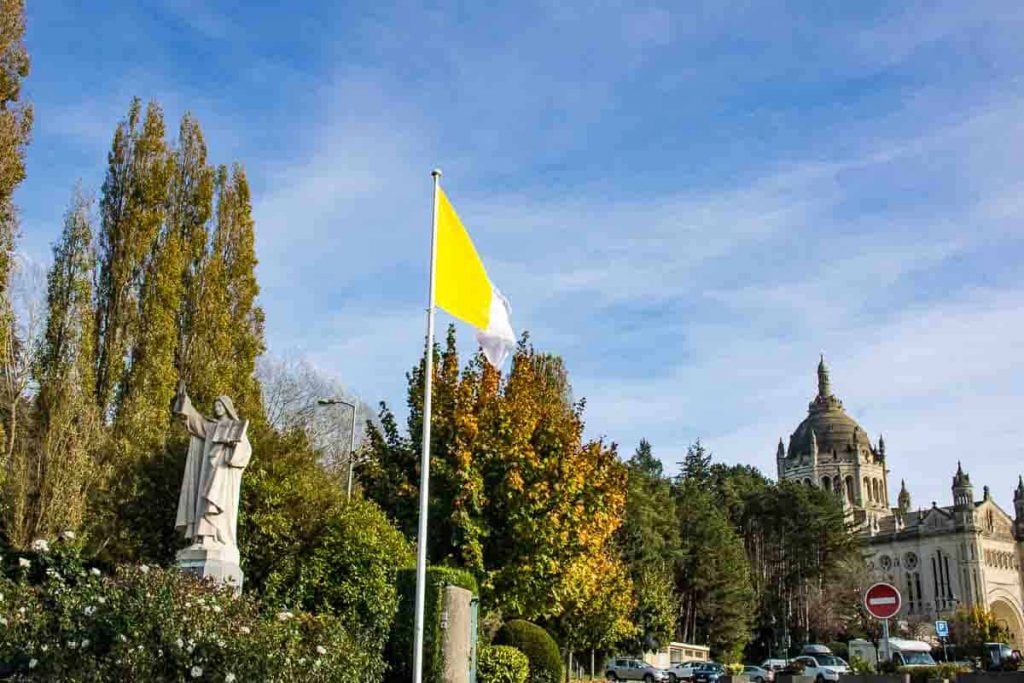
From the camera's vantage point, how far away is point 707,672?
43.5 meters

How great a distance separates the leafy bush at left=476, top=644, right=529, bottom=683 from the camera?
20469mm

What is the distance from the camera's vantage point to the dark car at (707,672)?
43.0 metres

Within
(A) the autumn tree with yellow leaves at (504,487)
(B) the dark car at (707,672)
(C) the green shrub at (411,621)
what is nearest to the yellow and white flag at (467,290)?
(C) the green shrub at (411,621)

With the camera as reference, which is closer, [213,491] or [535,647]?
[213,491]

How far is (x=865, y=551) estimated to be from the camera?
105750mm

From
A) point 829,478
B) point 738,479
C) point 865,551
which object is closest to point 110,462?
point 738,479

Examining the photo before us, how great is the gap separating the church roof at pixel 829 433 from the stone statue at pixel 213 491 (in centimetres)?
12093

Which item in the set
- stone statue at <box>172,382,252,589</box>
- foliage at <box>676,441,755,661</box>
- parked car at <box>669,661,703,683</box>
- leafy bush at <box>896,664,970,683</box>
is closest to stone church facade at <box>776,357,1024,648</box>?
foliage at <box>676,441,755,661</box>

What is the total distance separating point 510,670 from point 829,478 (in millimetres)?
113116

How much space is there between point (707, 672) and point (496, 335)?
1327 inches

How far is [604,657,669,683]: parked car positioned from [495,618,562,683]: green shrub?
22416mm

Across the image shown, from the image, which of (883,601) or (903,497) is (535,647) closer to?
(883,601)

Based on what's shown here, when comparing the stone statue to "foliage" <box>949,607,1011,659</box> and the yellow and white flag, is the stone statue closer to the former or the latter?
the yellow and white flag

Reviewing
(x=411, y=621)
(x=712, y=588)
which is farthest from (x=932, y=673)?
(x=712, y=588)
